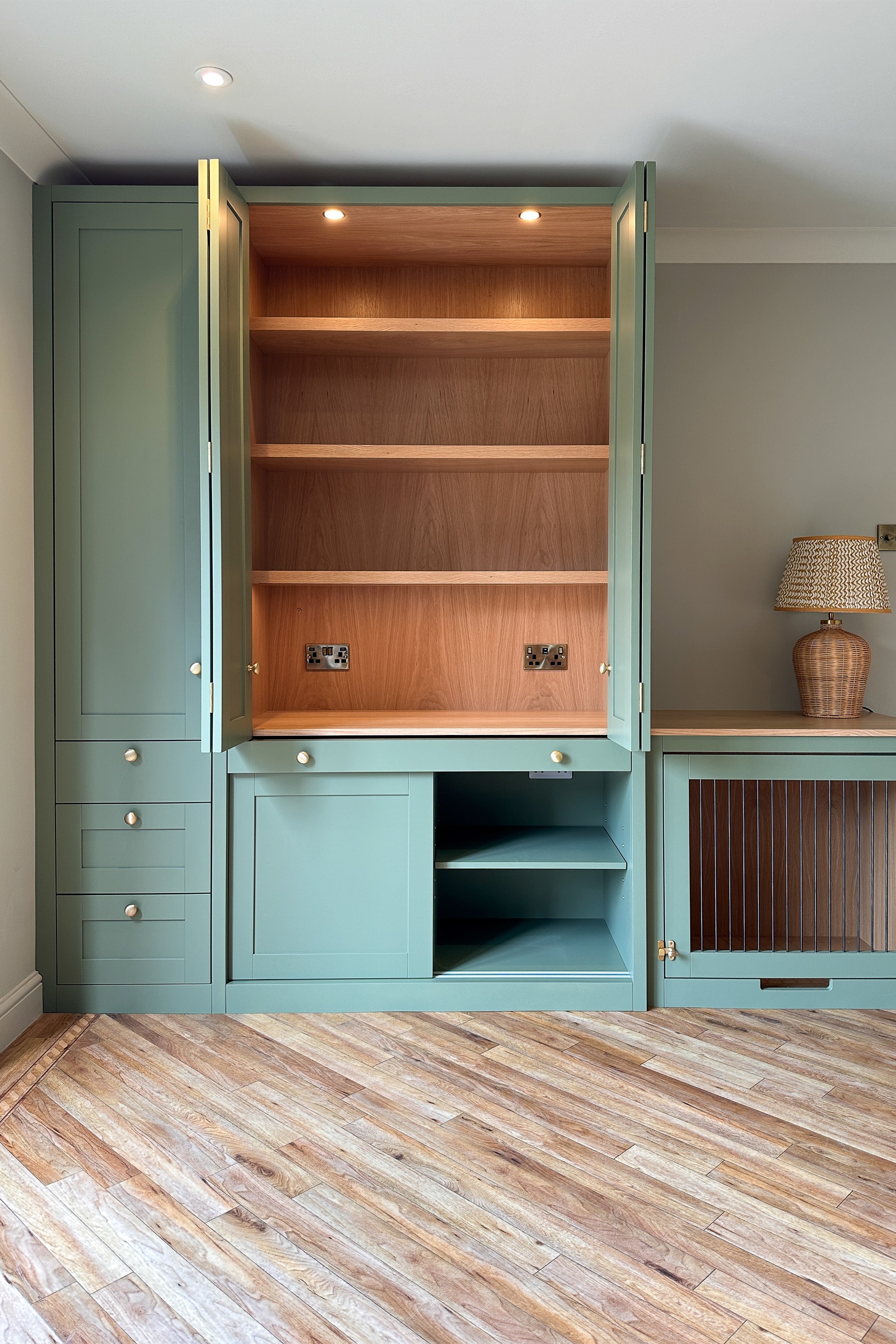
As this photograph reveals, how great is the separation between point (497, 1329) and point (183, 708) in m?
1.75

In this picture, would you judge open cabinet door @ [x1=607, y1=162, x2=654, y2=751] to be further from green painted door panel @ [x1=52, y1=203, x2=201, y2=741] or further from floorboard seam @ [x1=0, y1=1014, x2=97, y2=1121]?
floorboard seam @ [x1=0, y1=1014, x2=97, y2=1121]

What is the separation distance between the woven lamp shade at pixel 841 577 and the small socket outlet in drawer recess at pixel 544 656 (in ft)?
2.60

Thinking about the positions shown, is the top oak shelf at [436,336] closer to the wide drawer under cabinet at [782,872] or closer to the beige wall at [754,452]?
the beige wall at [754,452]

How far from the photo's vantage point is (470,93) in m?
2.21

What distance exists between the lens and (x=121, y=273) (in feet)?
8.33

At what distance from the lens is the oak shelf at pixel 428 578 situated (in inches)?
104

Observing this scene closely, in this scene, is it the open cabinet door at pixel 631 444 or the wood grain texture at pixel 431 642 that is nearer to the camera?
the open cabinet door at pixel 631 444

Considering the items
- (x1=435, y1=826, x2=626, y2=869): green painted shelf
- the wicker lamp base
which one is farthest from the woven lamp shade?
(x1=435, y1=826, x2=626, y2=869): green painted shelf

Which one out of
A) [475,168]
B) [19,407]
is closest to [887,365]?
[475,168]

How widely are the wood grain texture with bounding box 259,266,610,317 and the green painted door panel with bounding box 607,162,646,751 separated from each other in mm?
316

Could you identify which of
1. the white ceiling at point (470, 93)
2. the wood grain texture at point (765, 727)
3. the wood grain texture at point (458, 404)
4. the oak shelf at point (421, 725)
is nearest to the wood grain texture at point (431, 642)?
the oak shelf at point (421, 725)

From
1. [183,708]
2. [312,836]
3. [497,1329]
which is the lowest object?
[497,1329]

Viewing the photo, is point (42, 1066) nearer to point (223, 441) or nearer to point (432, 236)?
point (223, 441)

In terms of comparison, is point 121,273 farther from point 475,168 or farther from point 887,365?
point 887,365
